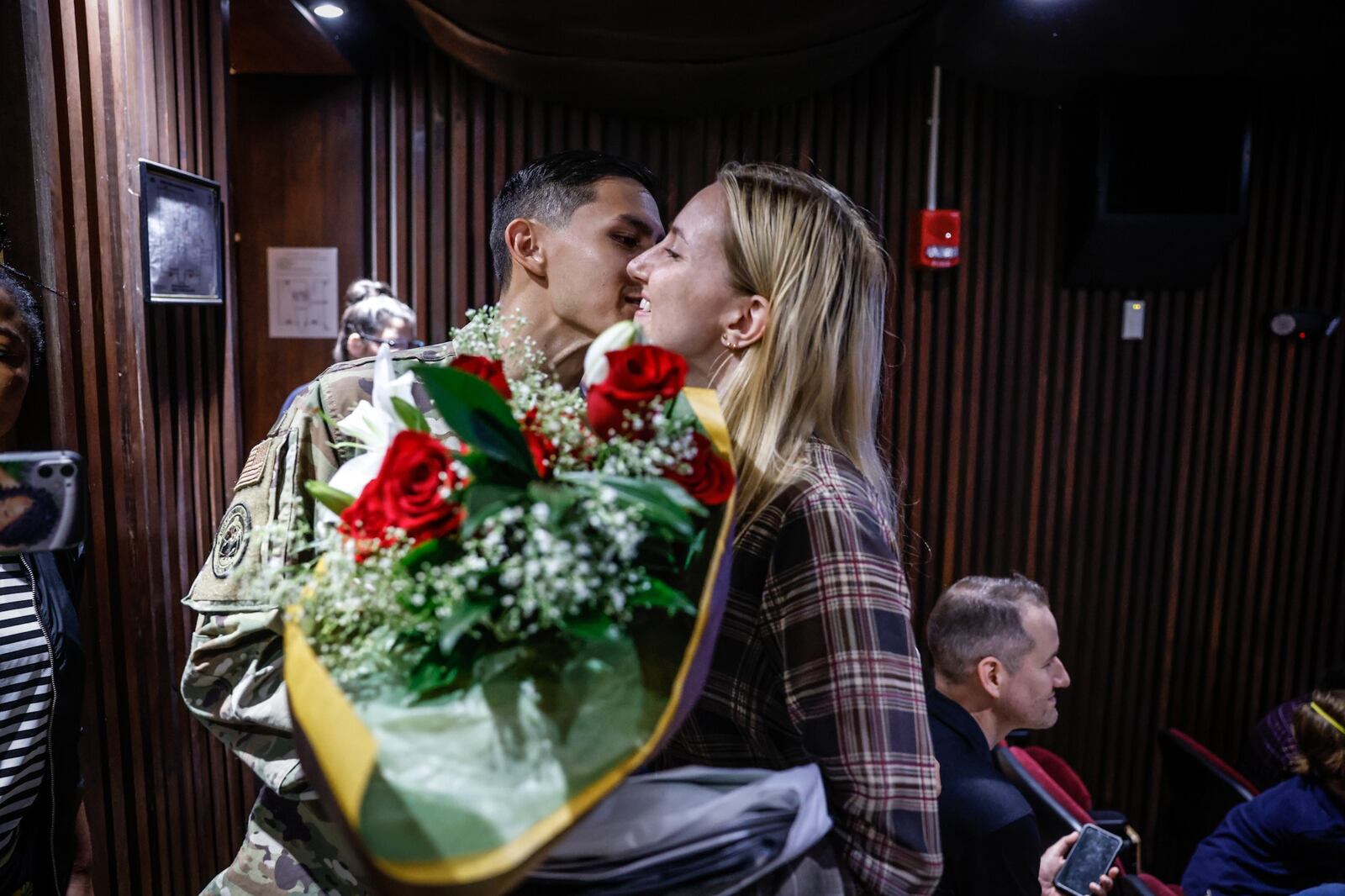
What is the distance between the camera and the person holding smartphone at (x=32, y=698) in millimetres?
1307

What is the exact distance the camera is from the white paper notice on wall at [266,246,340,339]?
142 inches

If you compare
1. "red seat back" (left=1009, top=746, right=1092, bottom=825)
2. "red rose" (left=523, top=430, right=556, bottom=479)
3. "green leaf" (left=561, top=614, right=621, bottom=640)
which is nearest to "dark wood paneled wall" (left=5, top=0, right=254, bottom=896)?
"red rose" (left=523, top=430, right=556, bottom=479)

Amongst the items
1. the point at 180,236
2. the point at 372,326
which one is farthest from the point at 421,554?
the point at 372,326

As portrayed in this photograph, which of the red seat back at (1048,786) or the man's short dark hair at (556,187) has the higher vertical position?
the man's short dark hair at (556,187)

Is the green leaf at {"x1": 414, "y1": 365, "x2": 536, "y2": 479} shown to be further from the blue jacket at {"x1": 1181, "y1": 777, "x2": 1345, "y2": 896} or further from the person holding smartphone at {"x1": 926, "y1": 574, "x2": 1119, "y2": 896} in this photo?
the blue jacket at {"x1": 1181, "y1": 777, "x2": 1345, "y2": 896}

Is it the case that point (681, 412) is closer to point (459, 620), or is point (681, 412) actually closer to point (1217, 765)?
point (459, 620)

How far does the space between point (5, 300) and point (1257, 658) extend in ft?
16.7

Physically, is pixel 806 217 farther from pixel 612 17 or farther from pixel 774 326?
pixel 612 17

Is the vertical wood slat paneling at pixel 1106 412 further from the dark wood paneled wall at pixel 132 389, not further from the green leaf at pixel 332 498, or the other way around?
the green leaf at pixel 332 498

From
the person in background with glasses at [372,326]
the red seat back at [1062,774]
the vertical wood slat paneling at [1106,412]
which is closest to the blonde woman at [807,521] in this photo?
the person in background with glasses at [372,326]

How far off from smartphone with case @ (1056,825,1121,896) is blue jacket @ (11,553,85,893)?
2177mm

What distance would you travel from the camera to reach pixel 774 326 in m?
1.18

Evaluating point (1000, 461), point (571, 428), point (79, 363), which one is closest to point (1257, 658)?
point (1000, 461)

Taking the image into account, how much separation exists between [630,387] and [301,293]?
10.6ft
